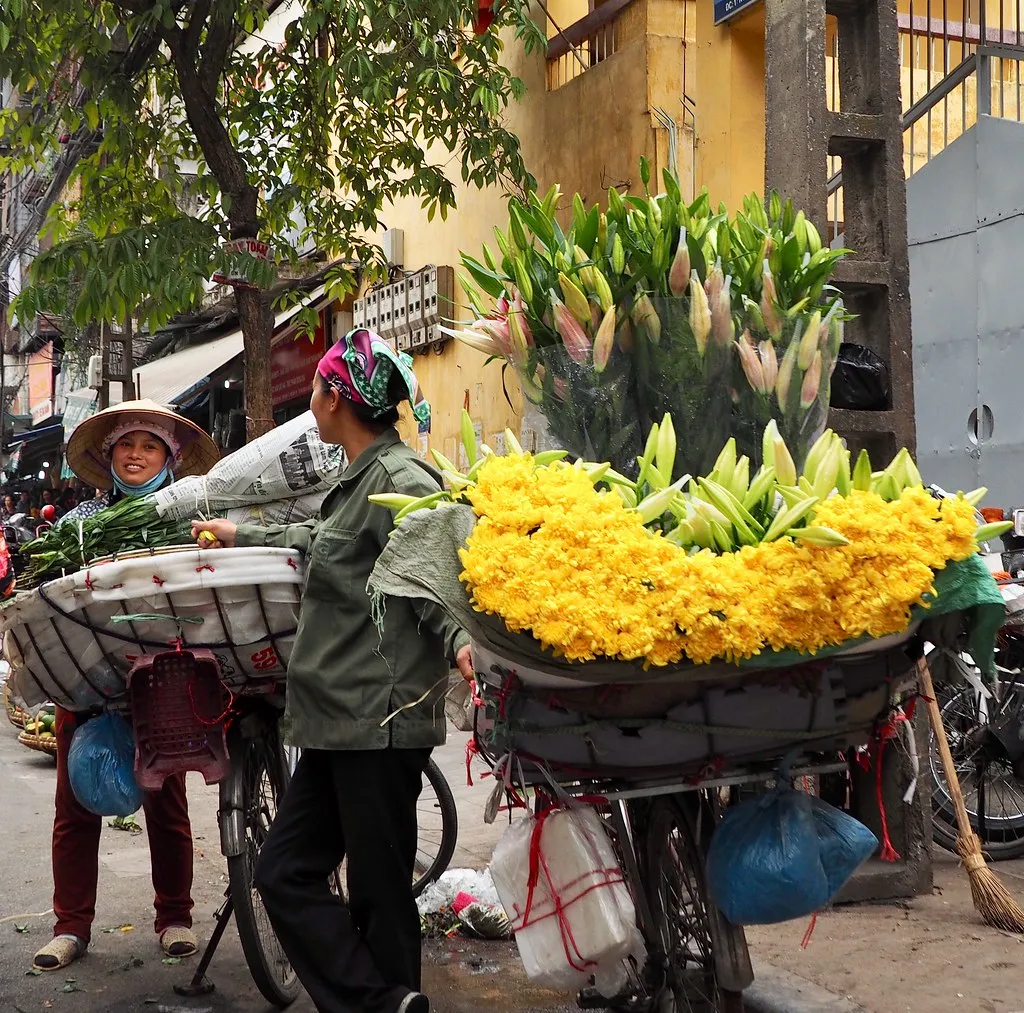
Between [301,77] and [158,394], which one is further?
[158,394]

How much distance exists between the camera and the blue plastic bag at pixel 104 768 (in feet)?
12.2

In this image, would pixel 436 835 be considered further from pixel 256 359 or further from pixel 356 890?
pixel 256 359

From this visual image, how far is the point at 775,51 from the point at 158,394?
11.8 m

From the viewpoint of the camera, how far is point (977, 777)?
5016mm

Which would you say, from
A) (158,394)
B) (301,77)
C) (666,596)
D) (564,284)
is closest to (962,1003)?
(666,596)

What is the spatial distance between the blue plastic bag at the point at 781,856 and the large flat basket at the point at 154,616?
143 cm

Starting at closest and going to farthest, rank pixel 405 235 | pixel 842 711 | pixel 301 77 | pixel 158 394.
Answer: pixel 842 711 < pixel 301 77 < pixel 405 235 < pixel 158 394

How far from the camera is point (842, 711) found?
242cm

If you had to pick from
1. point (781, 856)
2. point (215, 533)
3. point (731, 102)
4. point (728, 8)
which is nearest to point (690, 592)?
point (781, 856)

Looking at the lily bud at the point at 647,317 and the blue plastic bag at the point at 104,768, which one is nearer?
the lily bud at the point at 647,317

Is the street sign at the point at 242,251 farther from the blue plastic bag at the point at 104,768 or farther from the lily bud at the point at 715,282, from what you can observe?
the lily bud at the point at 715,282

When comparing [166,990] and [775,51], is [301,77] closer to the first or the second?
[775,51]

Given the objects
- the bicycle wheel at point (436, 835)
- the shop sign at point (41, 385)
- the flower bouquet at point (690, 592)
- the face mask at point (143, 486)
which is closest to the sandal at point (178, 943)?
the bicycle wheel at point (436, 835)

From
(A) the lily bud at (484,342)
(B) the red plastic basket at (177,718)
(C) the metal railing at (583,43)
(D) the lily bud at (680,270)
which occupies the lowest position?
(B) the red plastic basket at (177,718)
